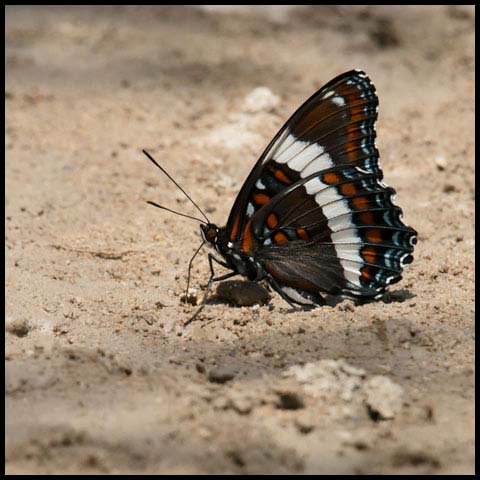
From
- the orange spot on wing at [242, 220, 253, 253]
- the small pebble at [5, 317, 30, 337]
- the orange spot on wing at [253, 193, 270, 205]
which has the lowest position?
the small pebble at [5, 317, 30, 337]

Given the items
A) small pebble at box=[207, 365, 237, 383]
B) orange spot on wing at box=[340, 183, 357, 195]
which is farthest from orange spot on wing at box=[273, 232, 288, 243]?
small pebble at box=[207, 365, 237, 383]

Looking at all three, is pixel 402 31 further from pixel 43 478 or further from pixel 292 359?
pixel 43 478

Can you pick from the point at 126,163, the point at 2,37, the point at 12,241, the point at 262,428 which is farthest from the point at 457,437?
the point at 2,37

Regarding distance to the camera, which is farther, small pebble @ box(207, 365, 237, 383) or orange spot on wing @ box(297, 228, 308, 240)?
orange spot on wing @ box(297, 228, 308, 240)

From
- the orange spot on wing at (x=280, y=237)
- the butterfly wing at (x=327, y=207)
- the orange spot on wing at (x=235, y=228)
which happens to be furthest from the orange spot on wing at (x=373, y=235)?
the orange spot on wing at (x=235, y=228)

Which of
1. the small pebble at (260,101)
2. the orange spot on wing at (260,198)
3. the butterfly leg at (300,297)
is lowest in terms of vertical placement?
the butterfly leg at (300,297)

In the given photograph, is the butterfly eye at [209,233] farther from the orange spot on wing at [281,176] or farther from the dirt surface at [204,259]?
the orange spot on wing at [281,176]

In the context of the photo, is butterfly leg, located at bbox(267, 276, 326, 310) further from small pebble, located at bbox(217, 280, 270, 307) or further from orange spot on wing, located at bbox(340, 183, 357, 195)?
orange spot on wing, located at bbox(340, 183, 357, 195)

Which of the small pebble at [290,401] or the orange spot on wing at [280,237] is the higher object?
the orange spot on wing at [280,237]

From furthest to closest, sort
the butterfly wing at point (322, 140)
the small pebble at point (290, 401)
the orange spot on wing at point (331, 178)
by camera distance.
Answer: the orange spot on wing at point (331, 178)
the butterfly wing at point (322, 140)
the small pebble at point (290, 401)
